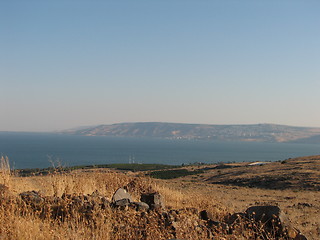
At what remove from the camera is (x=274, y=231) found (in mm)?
5910

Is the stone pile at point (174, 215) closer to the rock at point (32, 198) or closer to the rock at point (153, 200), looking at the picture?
the rock at point (32, 198)

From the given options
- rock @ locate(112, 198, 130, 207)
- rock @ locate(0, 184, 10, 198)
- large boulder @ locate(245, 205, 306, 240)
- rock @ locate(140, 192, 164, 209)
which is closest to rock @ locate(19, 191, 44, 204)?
rock @ locate(0, 184, 10, 198)

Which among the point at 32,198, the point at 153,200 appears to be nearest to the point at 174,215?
the point at 153,200

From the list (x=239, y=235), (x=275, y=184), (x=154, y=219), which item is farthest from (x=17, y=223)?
(x=275, y=184)

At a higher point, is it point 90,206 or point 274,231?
point 90,206

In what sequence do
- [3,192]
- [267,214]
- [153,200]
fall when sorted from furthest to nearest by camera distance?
[153,200], [3,192], [267,214]

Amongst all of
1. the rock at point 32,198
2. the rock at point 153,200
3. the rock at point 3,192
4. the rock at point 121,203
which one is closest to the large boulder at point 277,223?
the rock at point 153,200

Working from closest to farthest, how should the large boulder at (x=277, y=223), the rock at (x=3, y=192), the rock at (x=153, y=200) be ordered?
1. the large boulder at (x=277, y=223)
2. the rock at (x=3, y=192)
3. the rock at (x=153, y=200)

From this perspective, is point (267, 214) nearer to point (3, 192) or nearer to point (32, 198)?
point (32, 198)

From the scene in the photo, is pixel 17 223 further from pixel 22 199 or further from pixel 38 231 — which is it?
pixel 22 199

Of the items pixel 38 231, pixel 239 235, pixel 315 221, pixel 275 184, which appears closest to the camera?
pixel 38 231

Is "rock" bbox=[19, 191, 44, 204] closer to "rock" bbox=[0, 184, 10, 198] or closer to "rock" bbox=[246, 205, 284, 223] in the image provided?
"rock" bbox=[0, 184, 10, 198]

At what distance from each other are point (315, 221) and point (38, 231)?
27.7 feet

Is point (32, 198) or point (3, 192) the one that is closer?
point (32, 198)
